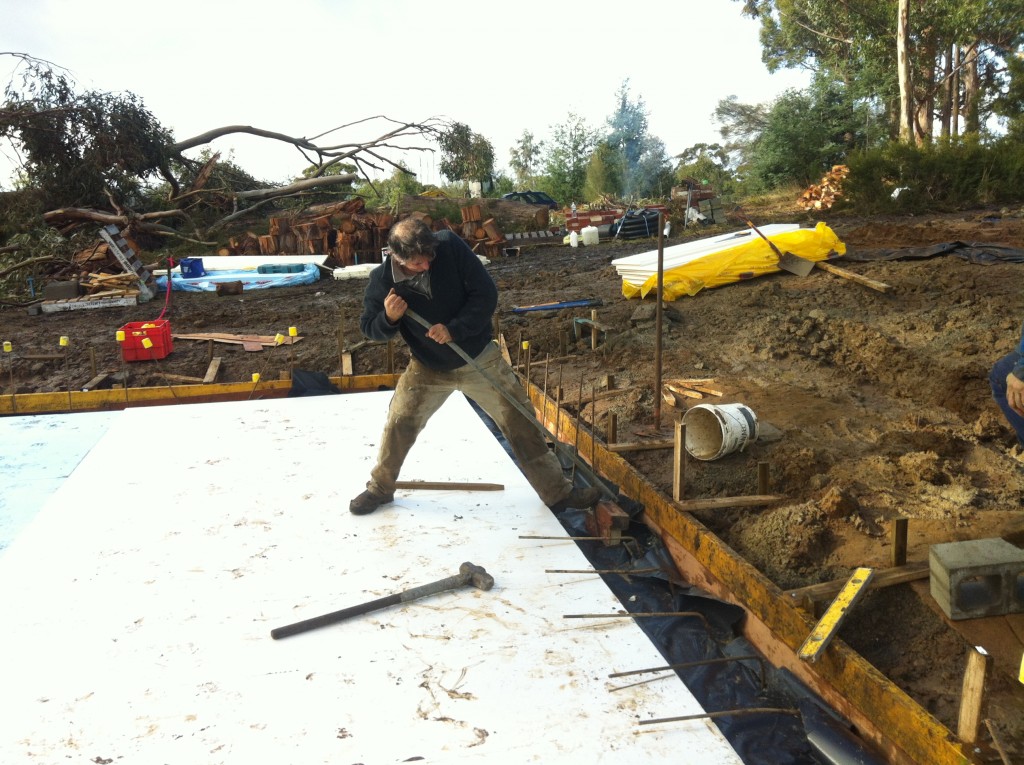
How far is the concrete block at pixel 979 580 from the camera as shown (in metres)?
2.50

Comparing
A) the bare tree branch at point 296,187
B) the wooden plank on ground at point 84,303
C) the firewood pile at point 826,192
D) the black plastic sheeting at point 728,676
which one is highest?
the bare tree branch at point 296,187

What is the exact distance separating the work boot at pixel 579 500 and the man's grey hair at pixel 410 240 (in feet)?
4.45

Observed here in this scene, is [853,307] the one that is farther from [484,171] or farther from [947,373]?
[484,171]

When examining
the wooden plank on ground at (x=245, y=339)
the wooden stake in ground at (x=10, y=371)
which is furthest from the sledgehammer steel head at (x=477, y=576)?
the wooden plank on ground at (x=245, y=339)

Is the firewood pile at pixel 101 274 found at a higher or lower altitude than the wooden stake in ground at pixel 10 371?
higher

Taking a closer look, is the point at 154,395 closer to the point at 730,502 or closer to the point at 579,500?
the point at 579,500

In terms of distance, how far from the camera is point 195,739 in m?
2.30

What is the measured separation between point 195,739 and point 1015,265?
7.93m

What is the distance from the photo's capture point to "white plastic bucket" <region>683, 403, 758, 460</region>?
13.4 feet

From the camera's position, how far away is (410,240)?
3336 millimetres

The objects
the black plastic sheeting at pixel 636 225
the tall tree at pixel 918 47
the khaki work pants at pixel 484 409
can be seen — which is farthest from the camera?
the tall tree at pixel 918 47

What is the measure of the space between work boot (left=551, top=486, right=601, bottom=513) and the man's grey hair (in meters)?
1.36

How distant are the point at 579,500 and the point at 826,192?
48.1 feet

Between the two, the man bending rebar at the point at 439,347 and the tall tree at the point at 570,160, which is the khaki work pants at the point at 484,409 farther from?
the tall tree at the point at 570,160
